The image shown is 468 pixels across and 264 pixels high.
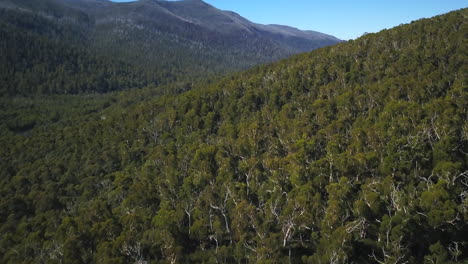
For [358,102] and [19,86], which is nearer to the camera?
[358,102]

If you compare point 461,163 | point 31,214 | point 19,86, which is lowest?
point 19,86

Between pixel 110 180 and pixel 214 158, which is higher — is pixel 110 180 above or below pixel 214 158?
below

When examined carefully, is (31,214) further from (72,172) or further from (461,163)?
(461,163)

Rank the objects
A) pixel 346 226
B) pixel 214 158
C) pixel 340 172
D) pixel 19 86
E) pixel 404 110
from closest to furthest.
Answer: pixel 346 226 < pixel 340 172 < pixel 404 110 < pixel 214 158 < pixel 19 86

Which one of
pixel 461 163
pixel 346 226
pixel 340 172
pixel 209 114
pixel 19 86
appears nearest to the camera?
pixel 346 226

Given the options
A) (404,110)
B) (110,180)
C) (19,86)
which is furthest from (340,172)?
(19,86)

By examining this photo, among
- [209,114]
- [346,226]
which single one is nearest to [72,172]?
[209,114]
